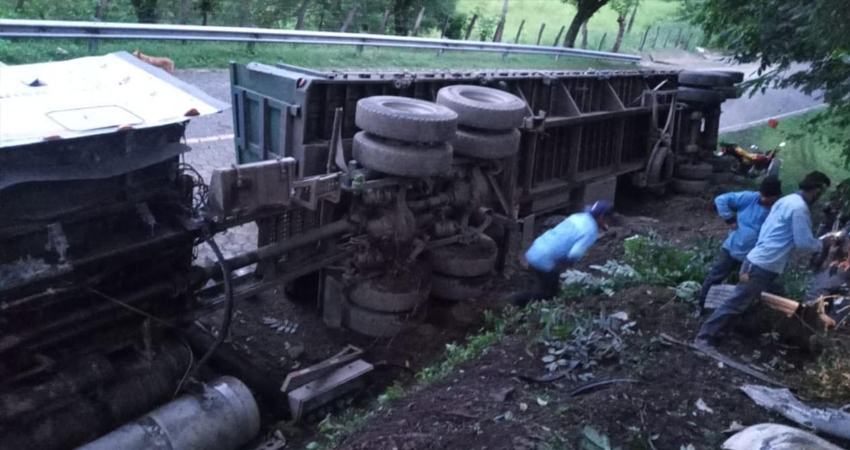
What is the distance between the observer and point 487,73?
27.1 ft

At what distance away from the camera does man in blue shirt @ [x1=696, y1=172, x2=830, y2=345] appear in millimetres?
5688

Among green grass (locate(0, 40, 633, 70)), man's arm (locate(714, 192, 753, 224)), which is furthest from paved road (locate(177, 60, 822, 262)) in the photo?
man's arm (locate(714, 192, 753, 224))

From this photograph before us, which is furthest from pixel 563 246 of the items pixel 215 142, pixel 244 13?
pixel 244 13

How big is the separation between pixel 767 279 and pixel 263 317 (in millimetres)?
4264

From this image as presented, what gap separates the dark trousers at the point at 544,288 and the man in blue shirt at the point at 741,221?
1.25 m

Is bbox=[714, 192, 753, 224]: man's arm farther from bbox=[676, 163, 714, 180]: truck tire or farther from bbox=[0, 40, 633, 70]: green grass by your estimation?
bbox=[0, 40, 633, 70]: green grass

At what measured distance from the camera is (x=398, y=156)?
19.6 feet

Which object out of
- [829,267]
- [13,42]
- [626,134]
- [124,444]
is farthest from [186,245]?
[626,134]

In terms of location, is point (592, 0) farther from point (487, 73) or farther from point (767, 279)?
point (767, 279)

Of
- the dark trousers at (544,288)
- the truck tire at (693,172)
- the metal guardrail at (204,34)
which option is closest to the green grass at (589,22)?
the metal guardrail at (204,34)

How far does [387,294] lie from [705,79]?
7856 millimetres

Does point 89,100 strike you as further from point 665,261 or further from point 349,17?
point 349,17

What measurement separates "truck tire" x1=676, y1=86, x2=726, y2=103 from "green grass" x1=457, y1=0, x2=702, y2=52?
60.7ft

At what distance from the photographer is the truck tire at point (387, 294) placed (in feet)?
21.5
